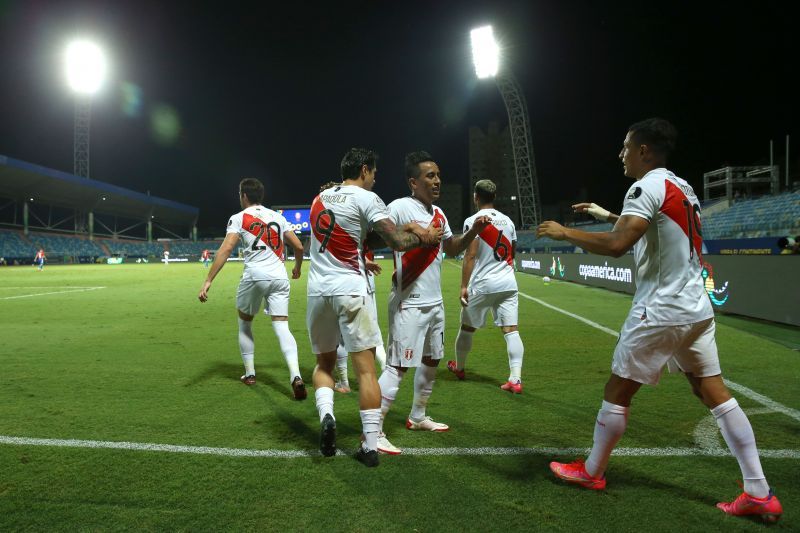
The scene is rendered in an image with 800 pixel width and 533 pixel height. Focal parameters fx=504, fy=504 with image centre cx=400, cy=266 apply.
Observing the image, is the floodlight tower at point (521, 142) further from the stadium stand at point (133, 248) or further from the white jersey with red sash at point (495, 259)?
the white jersey with red sash at point (495, 259)

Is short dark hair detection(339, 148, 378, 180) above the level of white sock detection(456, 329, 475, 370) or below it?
above

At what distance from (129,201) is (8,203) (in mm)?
16498

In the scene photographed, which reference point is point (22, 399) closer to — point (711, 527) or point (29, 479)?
point (29, 479)

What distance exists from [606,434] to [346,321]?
180 centimetres

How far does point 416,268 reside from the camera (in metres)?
3.83

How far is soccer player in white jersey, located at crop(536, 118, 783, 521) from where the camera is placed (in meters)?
2.73

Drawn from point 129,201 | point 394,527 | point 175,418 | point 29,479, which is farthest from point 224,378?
point 129,201

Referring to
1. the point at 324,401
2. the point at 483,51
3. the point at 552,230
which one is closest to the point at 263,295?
the point at 324,401

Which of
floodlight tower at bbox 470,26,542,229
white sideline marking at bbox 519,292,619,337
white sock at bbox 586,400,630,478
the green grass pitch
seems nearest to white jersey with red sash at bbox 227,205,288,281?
the green grass pitch

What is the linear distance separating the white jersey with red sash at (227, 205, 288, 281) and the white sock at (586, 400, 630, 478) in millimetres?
3791

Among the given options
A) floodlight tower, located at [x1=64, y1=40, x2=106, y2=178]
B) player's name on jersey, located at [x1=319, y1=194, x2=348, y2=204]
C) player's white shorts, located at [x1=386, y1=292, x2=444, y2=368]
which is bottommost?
player's white shorts, located at [x1=386, y1=292, x2=444, y2=368]

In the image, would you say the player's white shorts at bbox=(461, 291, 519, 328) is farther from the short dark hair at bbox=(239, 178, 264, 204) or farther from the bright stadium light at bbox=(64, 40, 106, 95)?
the bright stadium light at bbox=(64, 40, 106, 95)

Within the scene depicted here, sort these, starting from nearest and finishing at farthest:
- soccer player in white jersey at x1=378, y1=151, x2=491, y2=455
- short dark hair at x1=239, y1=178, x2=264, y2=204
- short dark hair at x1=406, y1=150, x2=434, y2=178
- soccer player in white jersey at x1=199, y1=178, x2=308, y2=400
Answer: soccer player in white jersey at x1=378, y1=151, x2=491, y2=455 → short dark hair at x1=406, y1=150, x2=434, y2=178 → soccer player in white jersey at x1=199, y1=178, x2=308, y2=400 → short dark hair at x1=239, y1=178, x2=264, y2=204

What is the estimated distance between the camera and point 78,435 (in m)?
3.95
